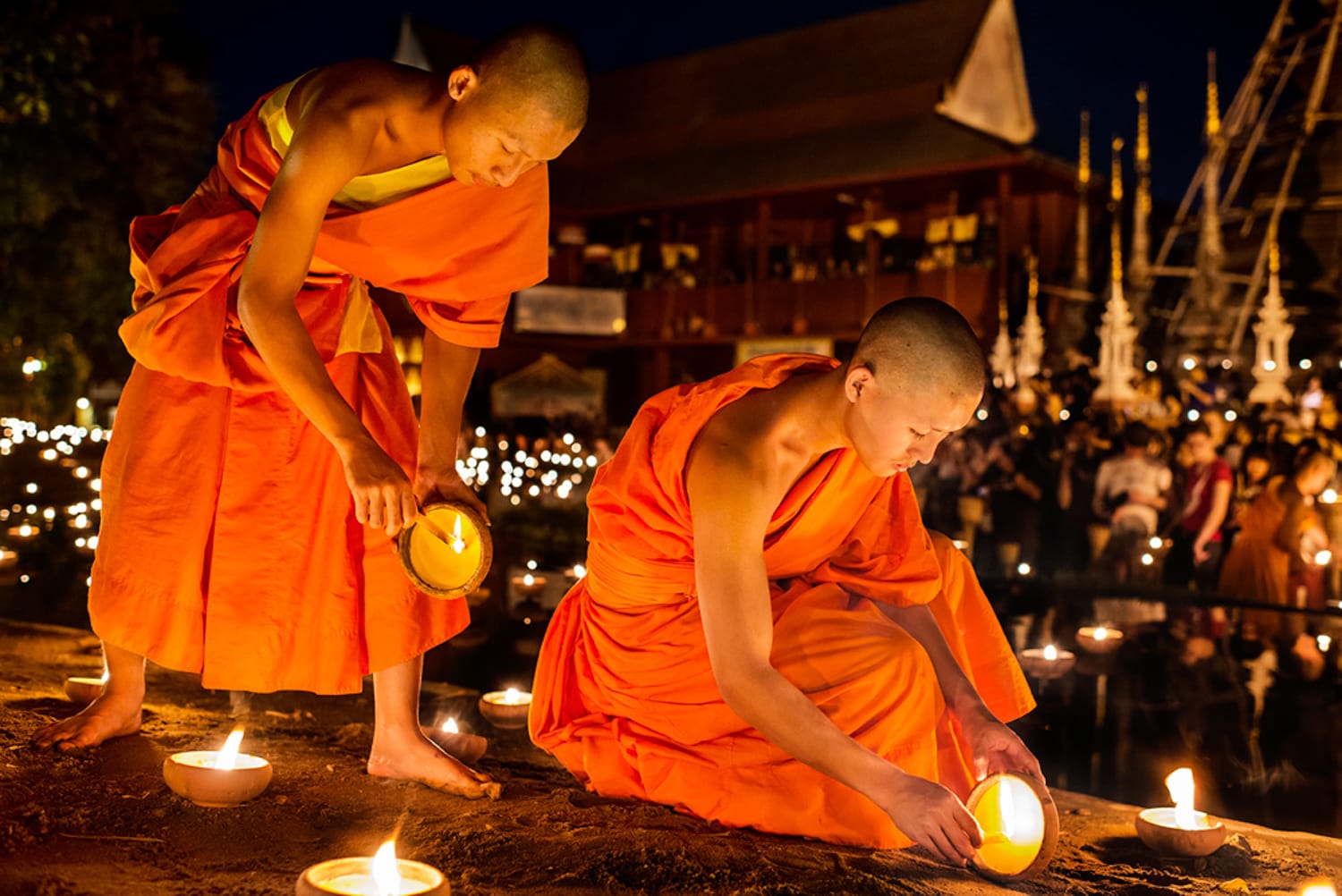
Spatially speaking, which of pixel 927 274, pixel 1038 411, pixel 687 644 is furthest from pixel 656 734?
pixel 927 274

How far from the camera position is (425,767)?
3135 mm

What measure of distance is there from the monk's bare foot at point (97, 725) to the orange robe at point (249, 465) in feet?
0.93

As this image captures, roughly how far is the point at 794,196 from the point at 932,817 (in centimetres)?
2371

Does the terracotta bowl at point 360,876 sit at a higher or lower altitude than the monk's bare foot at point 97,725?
higher

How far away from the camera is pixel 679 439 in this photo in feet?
9.61

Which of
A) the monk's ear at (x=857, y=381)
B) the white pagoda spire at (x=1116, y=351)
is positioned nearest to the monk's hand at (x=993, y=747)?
the monk's ear at (x=857, y=381)

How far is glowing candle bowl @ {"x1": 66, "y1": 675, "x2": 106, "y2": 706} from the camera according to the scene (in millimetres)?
3723

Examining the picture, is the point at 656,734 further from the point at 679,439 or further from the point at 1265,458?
the point at 1265,458

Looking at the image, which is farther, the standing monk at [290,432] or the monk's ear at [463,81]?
the standing monk at [290,432]

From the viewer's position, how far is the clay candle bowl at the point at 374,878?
80.3 inches

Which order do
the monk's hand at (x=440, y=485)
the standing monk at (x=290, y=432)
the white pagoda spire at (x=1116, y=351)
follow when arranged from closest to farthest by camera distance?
the standing monk at (x=290, y=432)
the monk's hand at (x=440, y=485)
the white pagoda spire at (x=1116, y=351)

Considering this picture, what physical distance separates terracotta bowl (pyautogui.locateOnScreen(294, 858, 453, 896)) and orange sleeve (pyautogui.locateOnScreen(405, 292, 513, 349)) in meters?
1.48

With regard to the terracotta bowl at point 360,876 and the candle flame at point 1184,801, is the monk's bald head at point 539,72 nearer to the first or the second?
the terracotta bowl at point 360,876

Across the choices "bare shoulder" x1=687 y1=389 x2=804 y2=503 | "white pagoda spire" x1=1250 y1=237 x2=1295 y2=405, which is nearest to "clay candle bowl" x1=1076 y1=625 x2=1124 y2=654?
"bare shoulder" x1=687 y1=389 x2=804 y2=503
